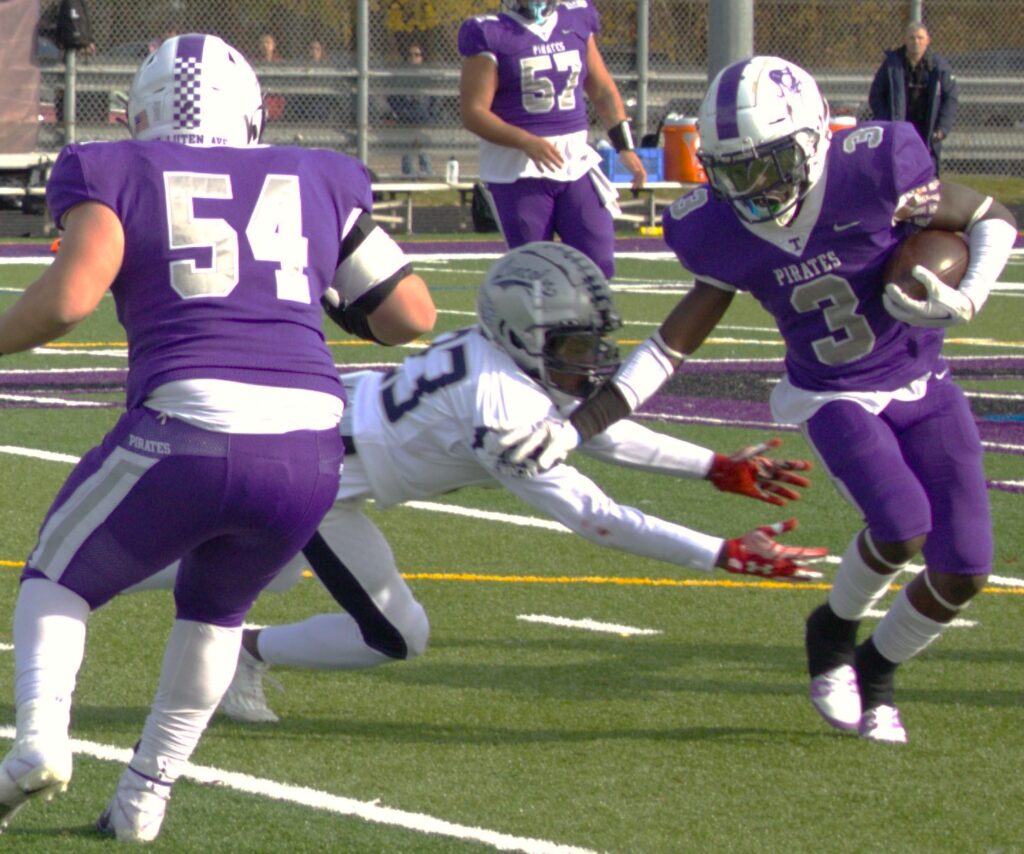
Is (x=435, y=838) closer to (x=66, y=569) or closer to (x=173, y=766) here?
(x=173, y=766)

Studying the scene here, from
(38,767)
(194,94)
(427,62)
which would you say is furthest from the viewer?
(427,62)

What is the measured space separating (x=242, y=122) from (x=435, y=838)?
1.37 m

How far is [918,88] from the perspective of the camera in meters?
19.2

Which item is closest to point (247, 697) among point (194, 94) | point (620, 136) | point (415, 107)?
point (194, 94)

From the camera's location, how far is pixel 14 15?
19516 millimetres

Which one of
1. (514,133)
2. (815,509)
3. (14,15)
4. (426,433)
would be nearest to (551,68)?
(514,133)

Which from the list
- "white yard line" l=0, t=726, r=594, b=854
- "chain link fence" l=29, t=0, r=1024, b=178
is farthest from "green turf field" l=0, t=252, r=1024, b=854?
"chain link fence" l=29, t=0, r=1024, b=178

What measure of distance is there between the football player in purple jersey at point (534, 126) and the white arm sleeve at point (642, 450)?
4781mm

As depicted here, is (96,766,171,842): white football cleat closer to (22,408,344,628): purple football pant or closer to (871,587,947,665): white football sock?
(22,408,344,628): purple football pant

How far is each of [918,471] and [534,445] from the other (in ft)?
3.08

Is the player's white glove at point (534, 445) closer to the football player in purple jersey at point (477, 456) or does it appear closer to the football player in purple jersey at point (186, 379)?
the football player in purple jersey at point (477, 456)

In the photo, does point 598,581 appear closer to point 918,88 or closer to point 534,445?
point 534,445

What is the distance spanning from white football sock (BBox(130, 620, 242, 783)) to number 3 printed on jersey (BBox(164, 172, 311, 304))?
25.1 inches

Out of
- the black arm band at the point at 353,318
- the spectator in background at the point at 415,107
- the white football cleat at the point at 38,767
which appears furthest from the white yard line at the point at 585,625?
the spectator in background at the point at 415,107
